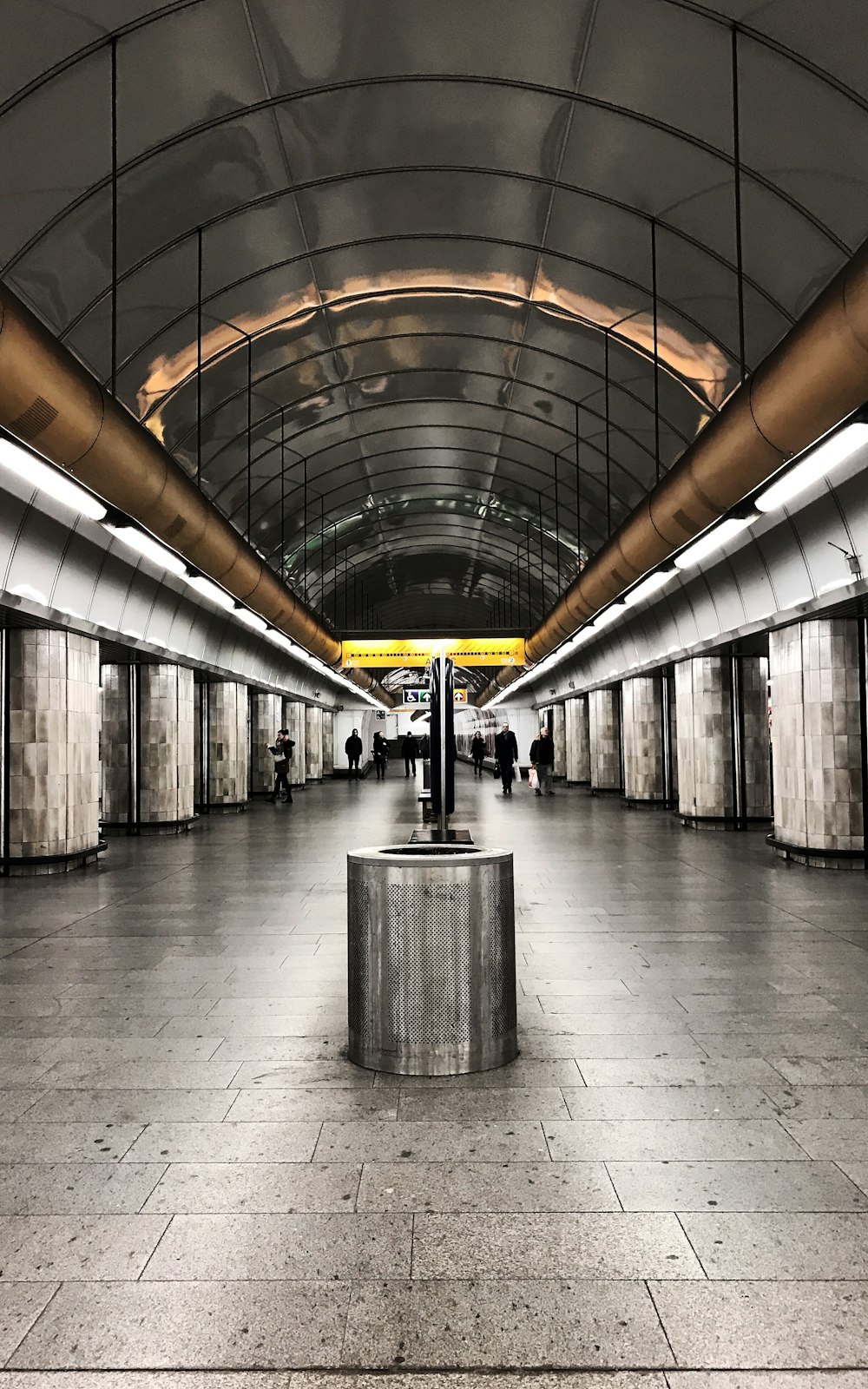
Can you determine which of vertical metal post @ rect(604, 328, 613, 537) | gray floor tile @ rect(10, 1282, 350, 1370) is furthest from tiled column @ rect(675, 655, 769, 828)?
gray floor tile @ rect(10, 1282, 350, 1370)

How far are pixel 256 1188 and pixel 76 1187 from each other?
705mm

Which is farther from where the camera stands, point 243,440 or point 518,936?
point 243,440

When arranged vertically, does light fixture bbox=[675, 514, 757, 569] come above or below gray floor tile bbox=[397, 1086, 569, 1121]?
above

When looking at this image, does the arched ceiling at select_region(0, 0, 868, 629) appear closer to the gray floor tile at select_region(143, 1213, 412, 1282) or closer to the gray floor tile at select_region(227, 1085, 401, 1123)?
the gray floor tile at select_region(227, 1085, 401, 1123)

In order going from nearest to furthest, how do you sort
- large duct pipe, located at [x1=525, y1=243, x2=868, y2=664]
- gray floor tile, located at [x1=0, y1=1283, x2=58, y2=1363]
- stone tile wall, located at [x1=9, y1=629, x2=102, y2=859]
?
gray floor tile, located at [x1=0, y1=1283, x2=58, y2=1363] < large duct pipe, located at [x1=525, y1=243, x2=868, y2=664] < stone tile wall, located at [x1=9, y1=629, x2=102, y2=859]

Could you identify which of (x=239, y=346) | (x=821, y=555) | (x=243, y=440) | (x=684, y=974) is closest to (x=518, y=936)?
(x=684, y=974)

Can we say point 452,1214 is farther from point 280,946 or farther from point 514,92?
point 514,92

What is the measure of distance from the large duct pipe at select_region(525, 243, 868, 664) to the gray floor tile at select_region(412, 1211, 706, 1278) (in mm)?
4189

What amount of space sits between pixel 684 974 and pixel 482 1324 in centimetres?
450

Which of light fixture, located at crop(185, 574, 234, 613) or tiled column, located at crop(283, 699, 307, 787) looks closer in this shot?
light fixture, located at crop(185, 574, 234, 613)

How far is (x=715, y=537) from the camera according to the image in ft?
28.9

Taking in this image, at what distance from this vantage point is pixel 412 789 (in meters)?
35.8

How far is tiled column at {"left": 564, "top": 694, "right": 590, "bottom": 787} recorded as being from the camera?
115ft

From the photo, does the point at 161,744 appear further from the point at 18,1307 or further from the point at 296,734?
the point at 296,734
